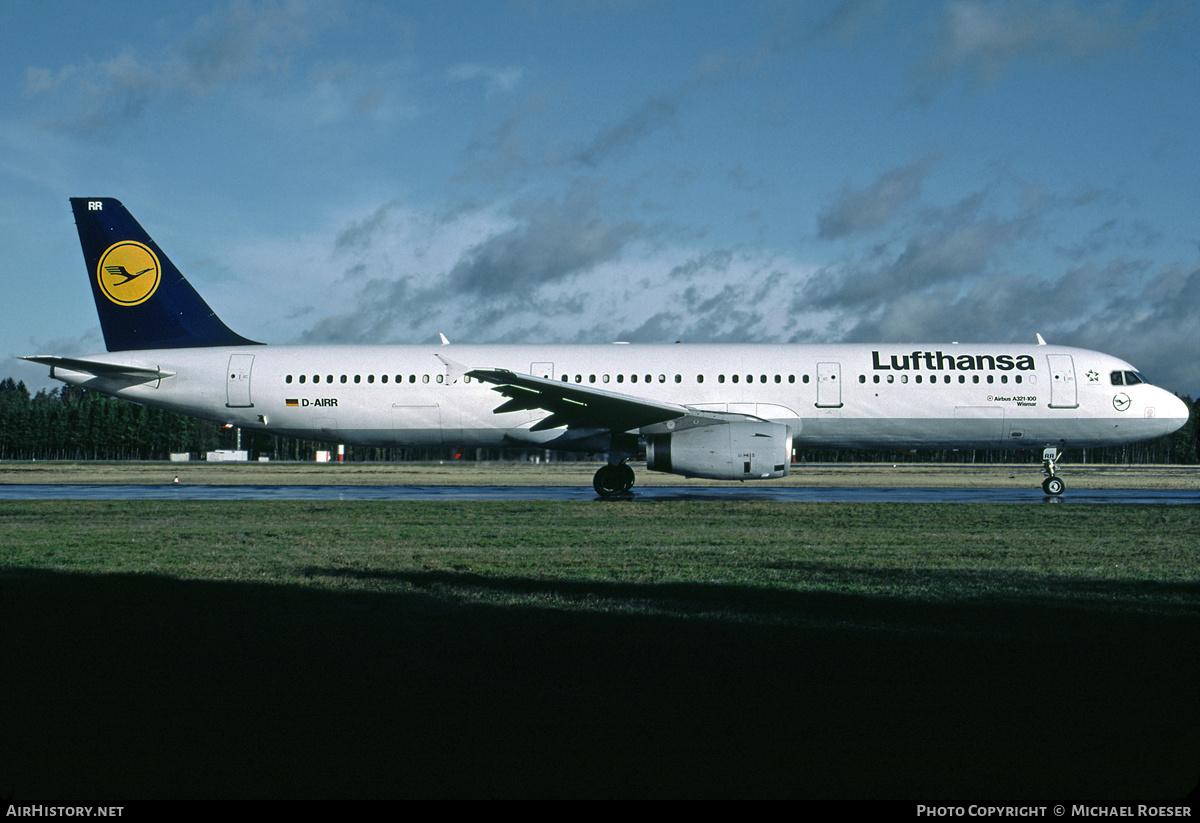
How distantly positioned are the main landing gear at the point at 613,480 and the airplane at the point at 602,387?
47 mm

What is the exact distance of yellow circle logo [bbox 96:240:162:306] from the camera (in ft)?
69.3

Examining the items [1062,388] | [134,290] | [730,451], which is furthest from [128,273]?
[1062,388]

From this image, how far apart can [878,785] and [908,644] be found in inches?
87.6

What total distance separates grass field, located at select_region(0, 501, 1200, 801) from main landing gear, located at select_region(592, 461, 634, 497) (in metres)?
9.71

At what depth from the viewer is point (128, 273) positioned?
21.2m

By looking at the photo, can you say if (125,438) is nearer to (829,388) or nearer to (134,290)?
(134,290)

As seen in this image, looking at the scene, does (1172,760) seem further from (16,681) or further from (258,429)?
(258,429)

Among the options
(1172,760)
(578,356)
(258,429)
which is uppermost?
(578,356)

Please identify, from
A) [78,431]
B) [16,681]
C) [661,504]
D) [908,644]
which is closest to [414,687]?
[16,681]

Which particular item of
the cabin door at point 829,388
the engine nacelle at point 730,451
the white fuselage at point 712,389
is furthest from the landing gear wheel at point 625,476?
the cabin door at point 829,388

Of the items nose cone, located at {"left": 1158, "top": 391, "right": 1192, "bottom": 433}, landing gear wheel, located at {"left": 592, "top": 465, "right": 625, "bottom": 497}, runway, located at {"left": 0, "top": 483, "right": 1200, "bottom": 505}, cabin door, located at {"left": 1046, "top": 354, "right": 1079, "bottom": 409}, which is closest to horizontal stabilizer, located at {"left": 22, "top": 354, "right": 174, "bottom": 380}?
runway, located at {"left": 0, "top": 483, "right": 1200, "bottom": 505}

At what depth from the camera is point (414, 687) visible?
4266 mm

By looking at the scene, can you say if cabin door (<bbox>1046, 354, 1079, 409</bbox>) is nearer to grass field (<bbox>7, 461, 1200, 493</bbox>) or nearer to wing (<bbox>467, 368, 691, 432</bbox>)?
grass field (<bbox>7, 461, 1200, 493</bbox>)

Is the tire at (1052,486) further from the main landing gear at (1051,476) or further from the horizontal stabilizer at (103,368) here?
the horizontal stabilizer at (103,368)
